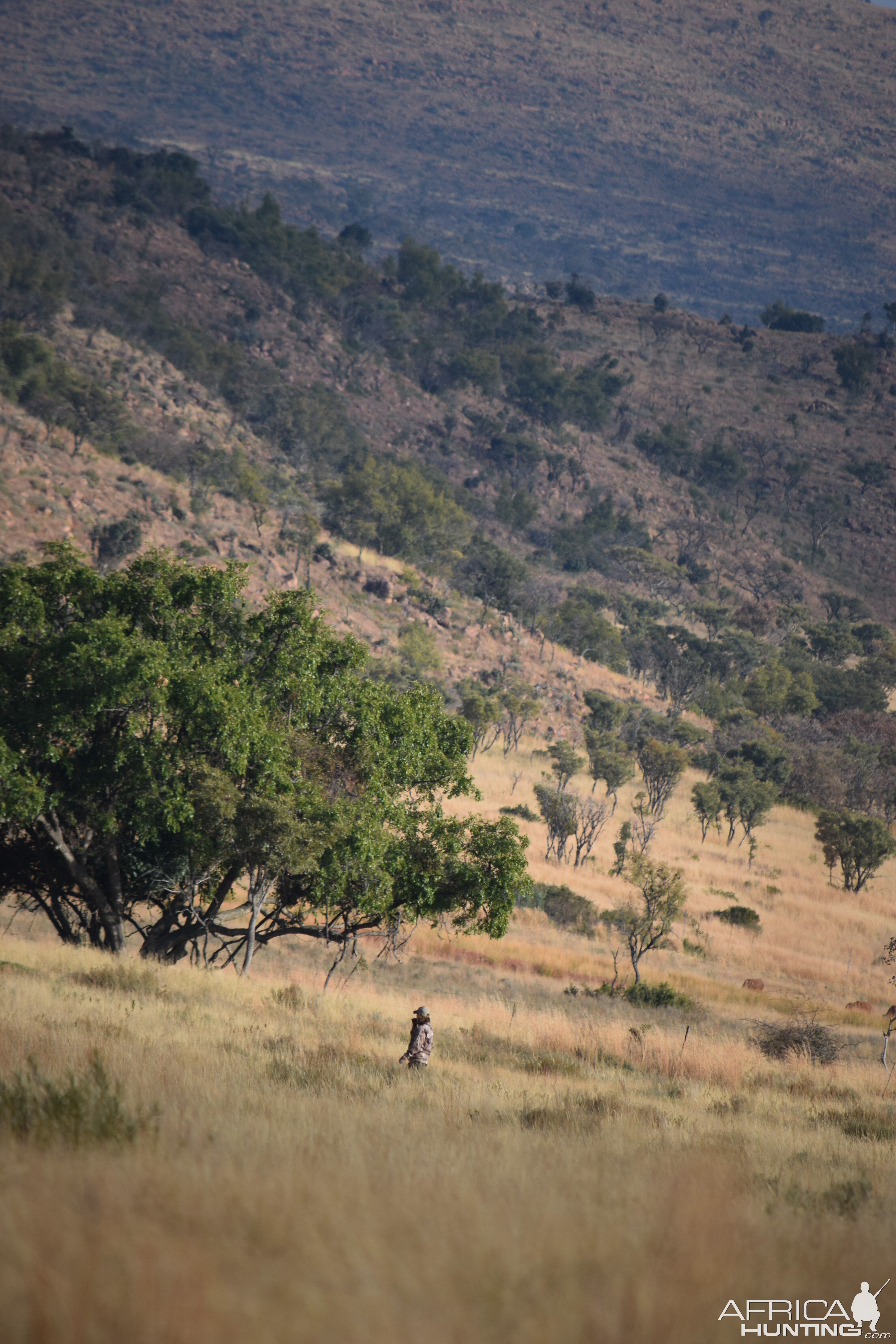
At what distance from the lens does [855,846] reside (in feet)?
141

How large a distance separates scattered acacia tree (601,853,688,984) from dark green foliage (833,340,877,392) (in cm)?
13773

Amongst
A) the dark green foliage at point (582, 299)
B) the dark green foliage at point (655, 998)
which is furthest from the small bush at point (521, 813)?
the dark green foliage at point (582, 299)

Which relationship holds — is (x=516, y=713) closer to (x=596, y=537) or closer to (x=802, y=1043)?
(x=802, y=1043)

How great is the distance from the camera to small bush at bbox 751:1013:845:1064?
57.5 ft

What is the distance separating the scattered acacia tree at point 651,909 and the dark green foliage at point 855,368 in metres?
138

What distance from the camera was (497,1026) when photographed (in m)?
16.0

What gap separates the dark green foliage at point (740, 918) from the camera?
34.6 meters

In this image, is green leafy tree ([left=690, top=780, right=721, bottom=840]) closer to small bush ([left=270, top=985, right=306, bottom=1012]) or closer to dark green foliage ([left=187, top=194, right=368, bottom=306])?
small bush ([left=270, top=985, right=306, bottom=1012])

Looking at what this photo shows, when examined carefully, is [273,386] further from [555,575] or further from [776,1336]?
[776,1336]

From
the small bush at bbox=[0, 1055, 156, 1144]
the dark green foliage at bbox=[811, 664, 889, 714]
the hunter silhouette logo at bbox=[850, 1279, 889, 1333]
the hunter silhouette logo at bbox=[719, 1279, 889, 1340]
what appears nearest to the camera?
the hunter silhouette logo at bbox=[719, 1279, 889, 1340]

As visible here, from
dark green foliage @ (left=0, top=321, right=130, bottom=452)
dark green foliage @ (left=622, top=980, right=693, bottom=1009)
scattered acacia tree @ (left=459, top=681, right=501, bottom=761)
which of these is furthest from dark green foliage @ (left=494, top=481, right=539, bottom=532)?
dark green foliage @ (left=622, top=980, right=693, bottom=1009)

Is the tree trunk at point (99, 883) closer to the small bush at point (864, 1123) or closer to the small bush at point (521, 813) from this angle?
the small bush at point (864, 1123)

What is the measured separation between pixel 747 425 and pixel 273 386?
76.2 metres

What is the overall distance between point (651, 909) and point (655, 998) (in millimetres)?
5731
